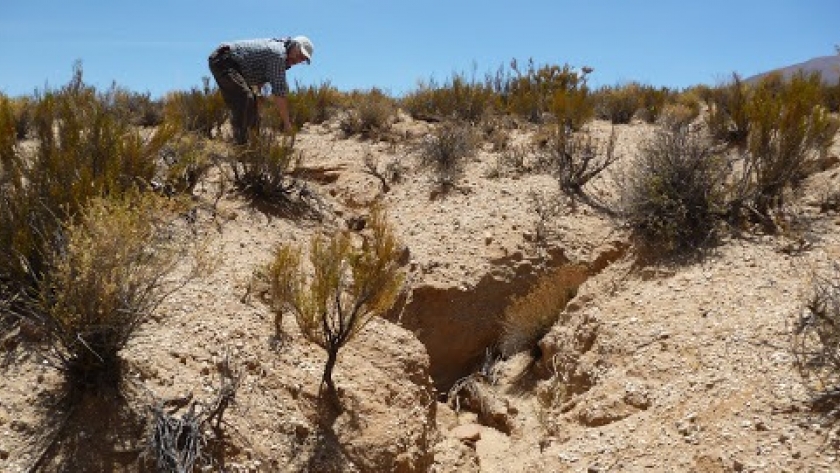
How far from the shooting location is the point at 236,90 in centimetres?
734

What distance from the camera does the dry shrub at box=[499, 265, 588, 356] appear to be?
18.9ft

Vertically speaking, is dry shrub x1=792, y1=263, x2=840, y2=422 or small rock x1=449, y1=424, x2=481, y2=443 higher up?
dry shrub x1=792, y1=263, x2=840, y2=422

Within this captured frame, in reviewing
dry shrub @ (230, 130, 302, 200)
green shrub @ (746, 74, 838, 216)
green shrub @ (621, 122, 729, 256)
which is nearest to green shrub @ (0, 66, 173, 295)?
dry shrub @ (230, 130, 302, 200)

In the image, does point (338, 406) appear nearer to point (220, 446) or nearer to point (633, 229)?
point (220, 446)

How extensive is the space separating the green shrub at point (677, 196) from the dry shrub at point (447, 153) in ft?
6.29

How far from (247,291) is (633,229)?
339 cm

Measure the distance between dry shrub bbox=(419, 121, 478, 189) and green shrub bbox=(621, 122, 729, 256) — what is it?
6.29ft

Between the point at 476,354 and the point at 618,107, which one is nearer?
the point at 476,354

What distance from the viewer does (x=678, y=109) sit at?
33.4 ft

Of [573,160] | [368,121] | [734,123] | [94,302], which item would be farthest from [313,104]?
[94,302]

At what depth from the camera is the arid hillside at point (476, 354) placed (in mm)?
3416

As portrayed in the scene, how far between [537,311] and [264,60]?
3.74 m

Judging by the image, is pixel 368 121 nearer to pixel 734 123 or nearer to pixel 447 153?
pixel 447 153

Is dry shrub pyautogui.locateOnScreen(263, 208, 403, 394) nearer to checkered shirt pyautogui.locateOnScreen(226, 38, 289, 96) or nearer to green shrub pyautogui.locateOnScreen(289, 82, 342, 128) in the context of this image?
checkered shirt pyautogui.locateOnScreen(226, 38, 289, 96)
